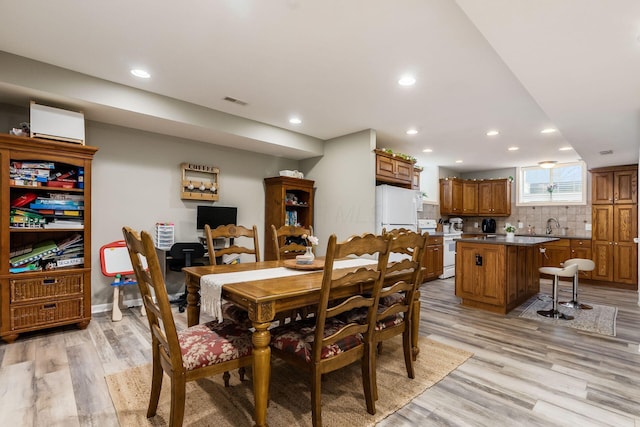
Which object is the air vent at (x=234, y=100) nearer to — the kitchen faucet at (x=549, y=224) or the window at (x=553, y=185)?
the window at (x=553, y=185)

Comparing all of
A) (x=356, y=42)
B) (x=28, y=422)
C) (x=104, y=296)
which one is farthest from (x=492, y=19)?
(x=104, y=296)

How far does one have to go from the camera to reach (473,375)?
7.66 ft

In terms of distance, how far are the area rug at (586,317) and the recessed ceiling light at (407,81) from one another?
305 centimetres

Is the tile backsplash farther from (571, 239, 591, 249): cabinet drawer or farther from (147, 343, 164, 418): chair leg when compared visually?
(147, 343, 164, 418): chair leg

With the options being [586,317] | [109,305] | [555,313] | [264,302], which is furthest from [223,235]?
[586,317]

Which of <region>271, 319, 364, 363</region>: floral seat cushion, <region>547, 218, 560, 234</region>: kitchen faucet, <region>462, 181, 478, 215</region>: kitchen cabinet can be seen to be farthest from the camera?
<region>462, 181, 478, 215</region>: kitchen cabinet

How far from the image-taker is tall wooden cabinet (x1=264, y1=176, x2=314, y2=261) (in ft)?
16.3

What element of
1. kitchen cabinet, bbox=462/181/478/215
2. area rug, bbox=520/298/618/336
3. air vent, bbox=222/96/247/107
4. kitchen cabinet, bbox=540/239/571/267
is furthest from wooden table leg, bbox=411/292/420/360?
kitchen cabinet, bbox=462/181/478/215

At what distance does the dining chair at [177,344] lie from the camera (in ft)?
4.70

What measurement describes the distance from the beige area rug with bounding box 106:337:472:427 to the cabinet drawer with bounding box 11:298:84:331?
1.32 meters

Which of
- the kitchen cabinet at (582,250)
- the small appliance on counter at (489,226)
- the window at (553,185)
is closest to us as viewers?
the kitchen cabinet at (582,250)

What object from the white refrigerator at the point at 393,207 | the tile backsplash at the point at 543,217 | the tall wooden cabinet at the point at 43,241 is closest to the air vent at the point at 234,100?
the tall wooden cabinet at the point at 43,241

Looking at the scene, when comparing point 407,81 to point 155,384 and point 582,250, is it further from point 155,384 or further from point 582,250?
point 582,250

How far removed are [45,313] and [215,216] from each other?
2061mm
